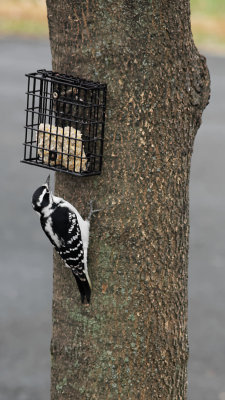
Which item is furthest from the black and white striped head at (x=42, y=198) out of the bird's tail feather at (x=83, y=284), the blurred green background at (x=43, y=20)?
the blurred green background at (x=43, y=20)

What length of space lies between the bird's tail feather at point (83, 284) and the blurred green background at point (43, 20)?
661 inches

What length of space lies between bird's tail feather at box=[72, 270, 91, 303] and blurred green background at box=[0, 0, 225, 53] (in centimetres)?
1678

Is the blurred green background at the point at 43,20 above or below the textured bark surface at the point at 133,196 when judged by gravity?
above

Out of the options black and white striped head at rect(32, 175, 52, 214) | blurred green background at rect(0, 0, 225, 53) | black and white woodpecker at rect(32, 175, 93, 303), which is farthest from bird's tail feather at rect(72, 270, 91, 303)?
blurred green background at rect(0, 0, 225, 53)

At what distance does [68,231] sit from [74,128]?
1.95 ft

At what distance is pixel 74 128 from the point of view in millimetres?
4238

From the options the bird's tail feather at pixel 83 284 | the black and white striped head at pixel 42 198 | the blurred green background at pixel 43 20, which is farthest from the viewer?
the blurred green background at pixel 43 20

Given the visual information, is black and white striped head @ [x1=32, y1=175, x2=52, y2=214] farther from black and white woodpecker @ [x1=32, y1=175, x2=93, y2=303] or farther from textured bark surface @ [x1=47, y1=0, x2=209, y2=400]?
textured bark surface @ [x1=47, y1=0, x2=209, y2=400]

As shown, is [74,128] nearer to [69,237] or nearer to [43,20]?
[69,237]

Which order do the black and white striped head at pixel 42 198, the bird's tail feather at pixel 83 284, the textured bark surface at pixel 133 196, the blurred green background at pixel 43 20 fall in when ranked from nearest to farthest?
1. the textured bark surface at pixel 133 196
2. the bird's tail feather at pixel 83 284
3. the black and white striped head at pixel 42 198
4. the blurred green background at pixel 43 20

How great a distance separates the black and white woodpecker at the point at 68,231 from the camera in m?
4.15

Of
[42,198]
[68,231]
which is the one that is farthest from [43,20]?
[68,231]

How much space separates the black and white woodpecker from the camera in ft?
13.6

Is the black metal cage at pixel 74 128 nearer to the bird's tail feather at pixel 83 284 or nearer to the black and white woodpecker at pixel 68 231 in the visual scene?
the black and white woodpecker at pixel 68 231
